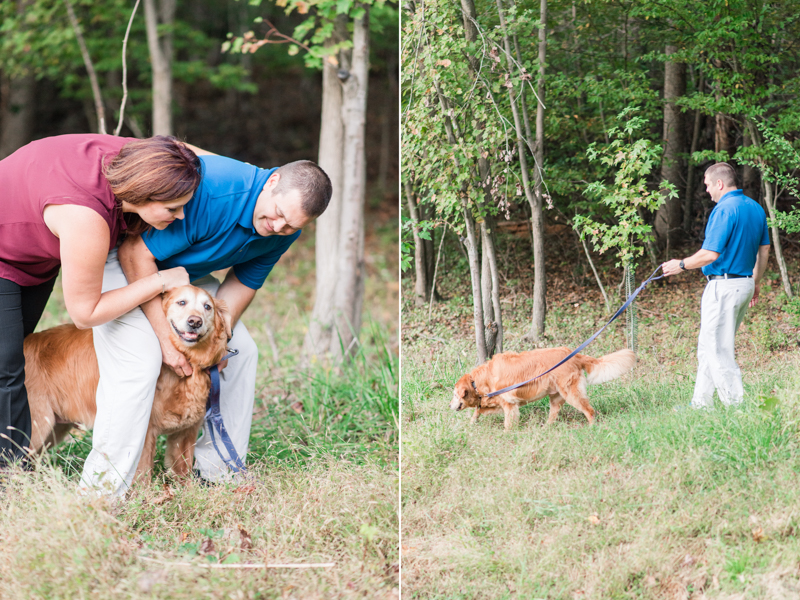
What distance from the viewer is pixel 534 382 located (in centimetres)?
267

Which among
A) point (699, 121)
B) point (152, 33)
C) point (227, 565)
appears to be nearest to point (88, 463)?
point (227, 565)

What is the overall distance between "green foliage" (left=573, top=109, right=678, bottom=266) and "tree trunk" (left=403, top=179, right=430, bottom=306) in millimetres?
674

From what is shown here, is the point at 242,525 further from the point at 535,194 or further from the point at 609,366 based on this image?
the point at 535,194

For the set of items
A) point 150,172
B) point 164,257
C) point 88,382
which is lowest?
point 88,382

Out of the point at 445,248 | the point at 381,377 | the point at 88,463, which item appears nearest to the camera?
the point at 445,248

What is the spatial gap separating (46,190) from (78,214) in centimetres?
21

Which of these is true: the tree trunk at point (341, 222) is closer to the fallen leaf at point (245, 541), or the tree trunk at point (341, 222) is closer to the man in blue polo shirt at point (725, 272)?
the fallen leaf at point (245, 541)

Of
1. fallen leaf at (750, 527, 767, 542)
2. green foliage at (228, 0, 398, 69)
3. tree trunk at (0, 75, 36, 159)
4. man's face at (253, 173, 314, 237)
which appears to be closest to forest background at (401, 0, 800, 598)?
fallen leaf at (750, 527, 767, 542)

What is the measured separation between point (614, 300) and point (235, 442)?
228 centimetres

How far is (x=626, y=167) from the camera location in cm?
251

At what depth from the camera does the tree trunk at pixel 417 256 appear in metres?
2.76

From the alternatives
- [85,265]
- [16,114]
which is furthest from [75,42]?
[85,265]

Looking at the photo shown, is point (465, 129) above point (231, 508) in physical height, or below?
above

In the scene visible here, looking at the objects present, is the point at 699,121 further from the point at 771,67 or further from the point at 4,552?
the point at 4,552
